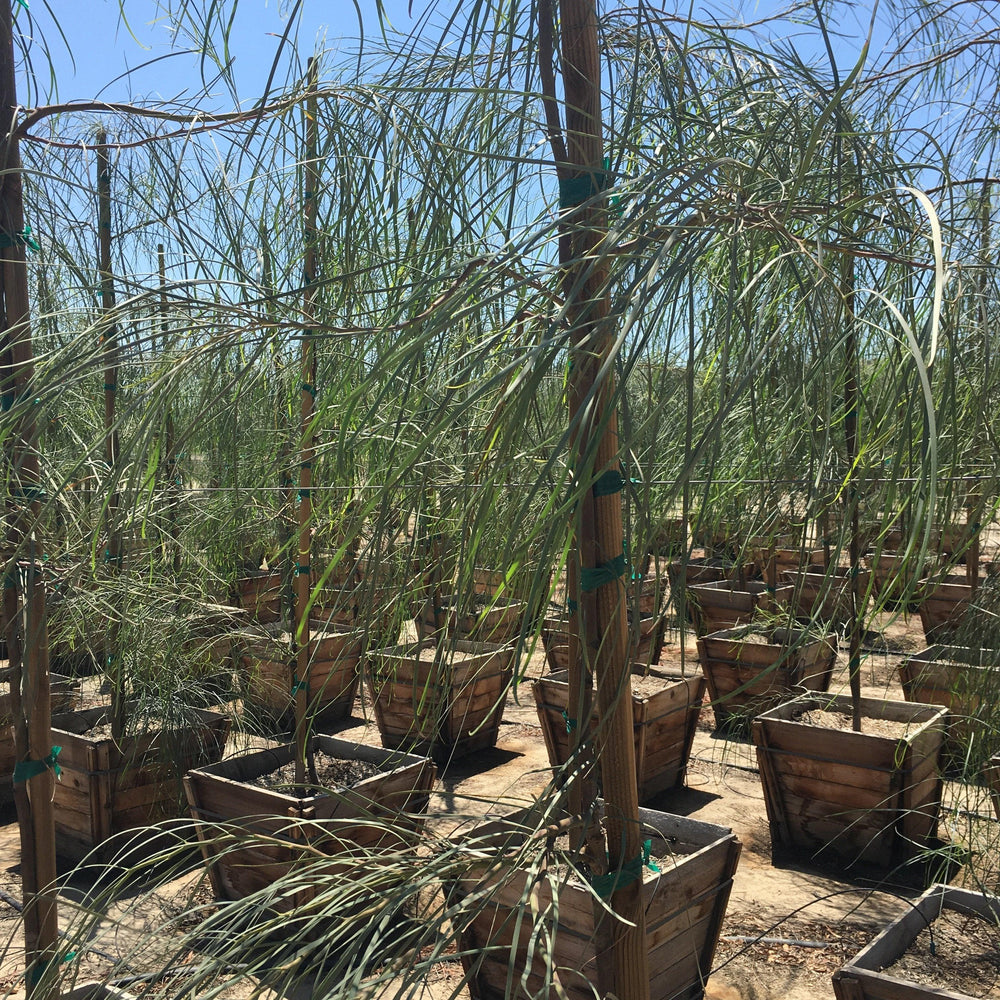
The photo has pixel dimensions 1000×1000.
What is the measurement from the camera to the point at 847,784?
3.14m

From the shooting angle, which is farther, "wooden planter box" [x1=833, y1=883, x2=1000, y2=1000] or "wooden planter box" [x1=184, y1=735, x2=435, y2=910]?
"wooden planter box" [x1=184, y1=735, x2=435, y2=910]

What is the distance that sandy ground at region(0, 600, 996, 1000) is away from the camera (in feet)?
7.88

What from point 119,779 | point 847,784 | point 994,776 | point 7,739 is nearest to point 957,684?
point 994,776

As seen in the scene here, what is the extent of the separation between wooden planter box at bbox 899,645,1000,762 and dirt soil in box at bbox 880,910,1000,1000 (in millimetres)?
414

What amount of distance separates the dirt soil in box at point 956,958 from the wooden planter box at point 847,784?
81 centimetres

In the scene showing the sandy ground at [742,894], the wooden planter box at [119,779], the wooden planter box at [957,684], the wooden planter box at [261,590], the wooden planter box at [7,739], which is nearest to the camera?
the wooden planter box at [957,684]

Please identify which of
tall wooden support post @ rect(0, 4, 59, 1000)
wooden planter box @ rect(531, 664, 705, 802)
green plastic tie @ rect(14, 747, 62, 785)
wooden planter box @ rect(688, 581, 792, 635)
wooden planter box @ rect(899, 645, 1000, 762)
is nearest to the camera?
tall wooden support post @ rect(0, 4, 59, 1000)

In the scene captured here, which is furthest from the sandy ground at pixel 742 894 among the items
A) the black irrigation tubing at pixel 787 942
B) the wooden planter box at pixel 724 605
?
the wooden planter box at pixel 724 605

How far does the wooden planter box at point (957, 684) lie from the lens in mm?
2297

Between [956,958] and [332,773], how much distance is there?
1.92 meters

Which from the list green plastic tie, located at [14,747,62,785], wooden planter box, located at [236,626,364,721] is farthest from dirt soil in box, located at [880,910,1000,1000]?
wooden planter box, located at [236,626,364,721]

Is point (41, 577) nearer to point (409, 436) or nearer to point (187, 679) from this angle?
point (409, 436)

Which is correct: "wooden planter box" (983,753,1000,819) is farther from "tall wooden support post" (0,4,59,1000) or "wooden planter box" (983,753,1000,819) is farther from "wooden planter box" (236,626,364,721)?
"wooden planter box" (236,626,364,721)

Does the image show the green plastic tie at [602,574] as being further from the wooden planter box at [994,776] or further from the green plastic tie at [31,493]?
the wooden planter box at [994,776]
